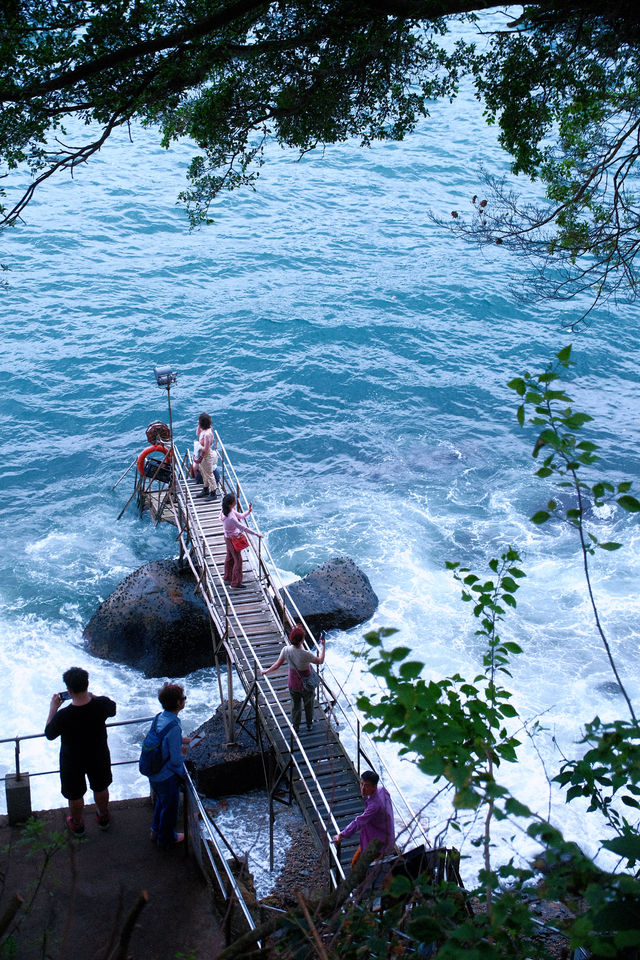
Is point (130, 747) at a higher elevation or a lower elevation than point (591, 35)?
lower

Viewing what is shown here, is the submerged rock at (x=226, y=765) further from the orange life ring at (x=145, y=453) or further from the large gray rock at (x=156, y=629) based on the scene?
the orange life ring at (x=145, y=453)

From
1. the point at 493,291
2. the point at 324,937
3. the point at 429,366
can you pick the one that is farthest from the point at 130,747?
the point at 493,291

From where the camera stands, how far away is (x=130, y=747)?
15.1m

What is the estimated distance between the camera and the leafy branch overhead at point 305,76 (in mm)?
8297

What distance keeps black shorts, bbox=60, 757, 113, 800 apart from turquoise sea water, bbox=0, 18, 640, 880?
400cm

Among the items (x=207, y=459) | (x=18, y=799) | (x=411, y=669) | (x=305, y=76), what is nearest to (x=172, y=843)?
(x=18, y=799)

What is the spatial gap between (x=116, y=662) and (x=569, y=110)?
12846mm

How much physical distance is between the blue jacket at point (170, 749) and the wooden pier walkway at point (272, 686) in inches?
66.6

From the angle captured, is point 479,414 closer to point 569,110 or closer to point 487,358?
point 487,358

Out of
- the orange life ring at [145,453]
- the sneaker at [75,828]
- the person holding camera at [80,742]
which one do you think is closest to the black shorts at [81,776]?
the person holding camera at [80,742]

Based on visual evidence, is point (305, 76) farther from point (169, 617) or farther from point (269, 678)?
point (169, 617)

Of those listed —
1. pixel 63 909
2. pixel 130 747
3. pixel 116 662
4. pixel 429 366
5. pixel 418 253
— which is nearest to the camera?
pixel 63 909

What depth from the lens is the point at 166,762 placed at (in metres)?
7.63

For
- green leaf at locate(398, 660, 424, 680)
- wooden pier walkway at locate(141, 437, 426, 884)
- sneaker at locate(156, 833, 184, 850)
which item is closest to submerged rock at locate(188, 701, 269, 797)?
wooden pier walkway at locate(141, 437, 426, 884)
